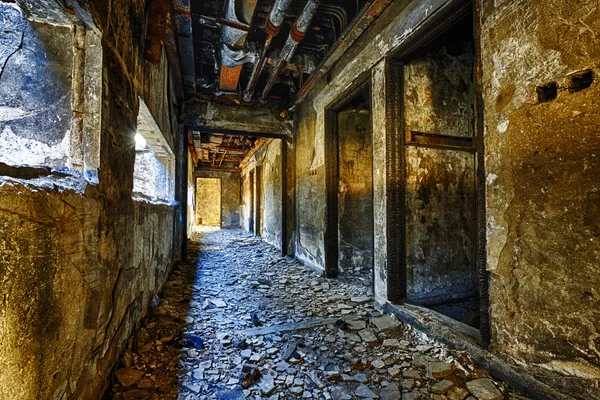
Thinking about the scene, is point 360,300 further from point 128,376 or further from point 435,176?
point 128,376

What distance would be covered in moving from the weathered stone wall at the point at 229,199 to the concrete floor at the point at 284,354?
10.5m

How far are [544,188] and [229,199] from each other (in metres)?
13.4

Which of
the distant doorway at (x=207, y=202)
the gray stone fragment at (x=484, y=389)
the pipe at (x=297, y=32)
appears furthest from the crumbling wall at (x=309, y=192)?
the distant doorway at (x=207, y=202)

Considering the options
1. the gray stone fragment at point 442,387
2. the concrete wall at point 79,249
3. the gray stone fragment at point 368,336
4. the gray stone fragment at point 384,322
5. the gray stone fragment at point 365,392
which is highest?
the concrete wall at point 79,249

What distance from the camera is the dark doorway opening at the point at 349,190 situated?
13.9 ft

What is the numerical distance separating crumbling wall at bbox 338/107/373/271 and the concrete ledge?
5.24 feet

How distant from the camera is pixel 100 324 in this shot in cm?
146

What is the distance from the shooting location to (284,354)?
2.11 meters

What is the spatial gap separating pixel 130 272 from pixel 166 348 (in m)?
0.67

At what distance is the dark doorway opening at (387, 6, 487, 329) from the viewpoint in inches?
110

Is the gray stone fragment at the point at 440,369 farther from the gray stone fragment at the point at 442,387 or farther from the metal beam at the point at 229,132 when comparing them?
the metal beam at the point at 229,132

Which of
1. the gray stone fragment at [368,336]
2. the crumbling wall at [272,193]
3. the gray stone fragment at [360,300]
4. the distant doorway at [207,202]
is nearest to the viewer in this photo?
the gray stone fragment at [368,336]

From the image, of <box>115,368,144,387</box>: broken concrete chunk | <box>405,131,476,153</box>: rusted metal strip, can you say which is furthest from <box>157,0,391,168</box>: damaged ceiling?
<box>115,368,144,387</box>: broken concrete chunk

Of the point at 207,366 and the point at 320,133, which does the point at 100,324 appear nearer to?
the point at 207,366
